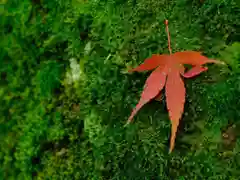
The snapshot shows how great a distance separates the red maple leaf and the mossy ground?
0.21ft

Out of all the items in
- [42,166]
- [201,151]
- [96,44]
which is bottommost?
[42,166]

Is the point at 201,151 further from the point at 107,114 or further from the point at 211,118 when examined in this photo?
the point at 107,114

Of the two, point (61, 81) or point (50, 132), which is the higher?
point (61, 81)

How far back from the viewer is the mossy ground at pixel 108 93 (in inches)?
57.3

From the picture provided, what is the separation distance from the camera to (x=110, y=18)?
1710 millimetres

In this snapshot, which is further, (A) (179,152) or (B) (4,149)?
(B) (4,149)

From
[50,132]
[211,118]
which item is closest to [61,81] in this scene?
[50,132]

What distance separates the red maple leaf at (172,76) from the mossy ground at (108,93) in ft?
0.21

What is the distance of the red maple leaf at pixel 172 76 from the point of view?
140 cm

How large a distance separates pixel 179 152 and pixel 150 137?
115 millimetres

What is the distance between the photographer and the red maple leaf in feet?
4.58

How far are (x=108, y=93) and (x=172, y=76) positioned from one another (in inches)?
12.8

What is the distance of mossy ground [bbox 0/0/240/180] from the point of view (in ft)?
4.77

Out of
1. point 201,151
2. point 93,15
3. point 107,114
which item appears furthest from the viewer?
point 93,15
